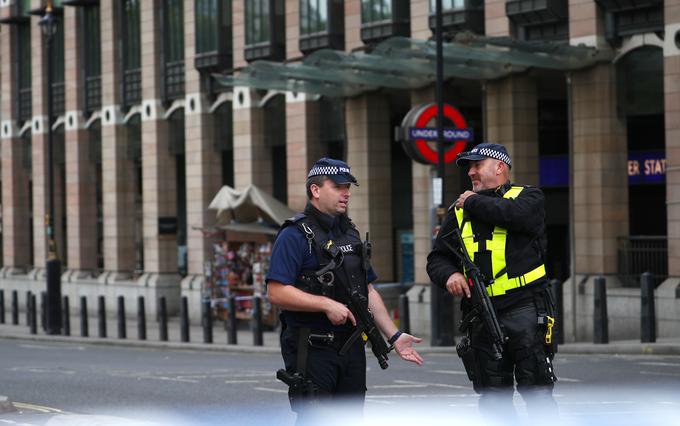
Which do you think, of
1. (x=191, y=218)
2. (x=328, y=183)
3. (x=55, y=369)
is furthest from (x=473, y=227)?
(x=191, y=218)

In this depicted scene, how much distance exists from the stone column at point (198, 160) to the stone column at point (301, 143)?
4111mm

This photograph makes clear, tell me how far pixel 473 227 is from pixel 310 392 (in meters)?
1.60

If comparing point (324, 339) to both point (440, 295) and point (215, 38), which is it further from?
point (215, 38)

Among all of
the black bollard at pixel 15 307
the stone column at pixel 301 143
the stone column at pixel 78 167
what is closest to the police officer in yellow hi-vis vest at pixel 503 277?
the stone column at pixel 301 143

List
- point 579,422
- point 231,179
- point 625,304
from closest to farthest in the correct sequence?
1. point 579,422
2. point 625,304
3. point 231,179

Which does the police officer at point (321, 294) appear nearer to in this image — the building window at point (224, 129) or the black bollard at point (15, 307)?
the building window at point (224, 129)

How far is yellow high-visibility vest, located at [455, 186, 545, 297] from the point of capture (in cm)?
895

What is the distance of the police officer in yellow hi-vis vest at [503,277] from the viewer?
8797 mm

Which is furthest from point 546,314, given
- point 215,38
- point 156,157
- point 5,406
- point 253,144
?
point 156,157

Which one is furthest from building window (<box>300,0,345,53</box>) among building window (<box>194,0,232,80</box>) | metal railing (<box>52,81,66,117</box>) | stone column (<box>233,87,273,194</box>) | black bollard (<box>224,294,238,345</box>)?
metal railing (<box>52,81,66,117</box>)

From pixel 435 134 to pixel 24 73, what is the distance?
26.6m

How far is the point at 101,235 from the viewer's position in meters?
45.9

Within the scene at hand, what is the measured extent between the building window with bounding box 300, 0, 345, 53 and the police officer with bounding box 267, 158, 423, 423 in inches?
967

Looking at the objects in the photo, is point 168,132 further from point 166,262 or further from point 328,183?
point 328,183
